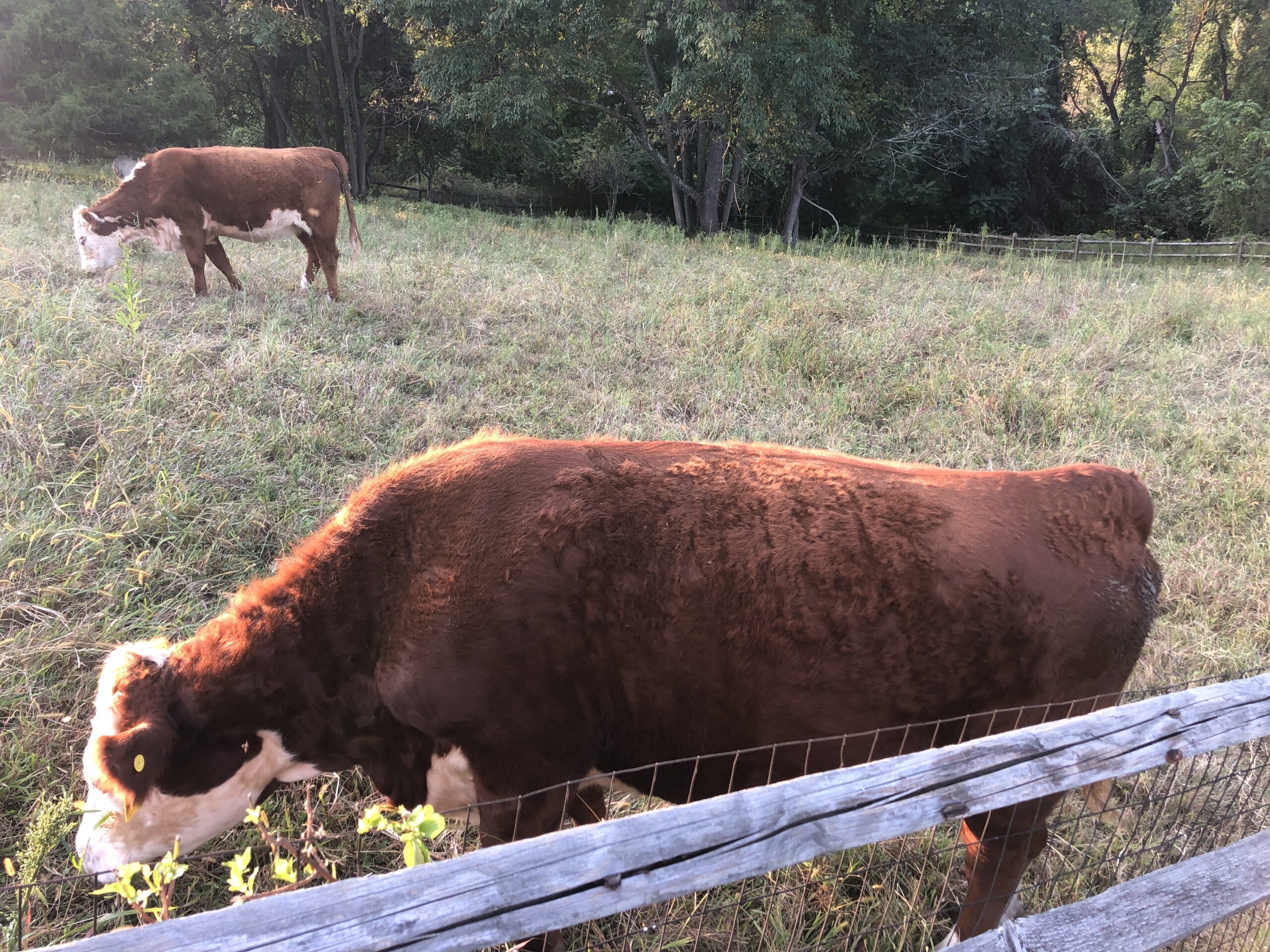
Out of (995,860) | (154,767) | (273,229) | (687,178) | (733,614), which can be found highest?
(687,178)

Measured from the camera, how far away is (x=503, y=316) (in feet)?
25.3

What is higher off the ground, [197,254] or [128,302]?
[197,254]

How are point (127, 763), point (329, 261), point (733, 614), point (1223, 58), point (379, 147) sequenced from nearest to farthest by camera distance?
point (127, 763) → point (733, 614) → point (329, 261) → point (379, 147) → point (1223, 58)

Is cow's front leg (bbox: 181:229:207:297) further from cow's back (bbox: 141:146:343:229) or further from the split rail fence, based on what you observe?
the split rail fence

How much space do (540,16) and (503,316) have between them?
32.6 ft

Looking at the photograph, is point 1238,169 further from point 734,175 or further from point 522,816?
point 522,816

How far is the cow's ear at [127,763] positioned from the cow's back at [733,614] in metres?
0.64

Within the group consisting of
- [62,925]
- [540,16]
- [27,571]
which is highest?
[540,16]

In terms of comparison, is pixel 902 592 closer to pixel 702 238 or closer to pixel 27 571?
pixel 27 571

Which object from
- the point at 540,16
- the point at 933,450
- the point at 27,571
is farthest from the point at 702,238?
the point at 27,571

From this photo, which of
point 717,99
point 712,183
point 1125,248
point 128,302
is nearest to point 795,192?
point 712,183

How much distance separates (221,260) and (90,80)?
17.7 m

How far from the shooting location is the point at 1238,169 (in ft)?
78.4

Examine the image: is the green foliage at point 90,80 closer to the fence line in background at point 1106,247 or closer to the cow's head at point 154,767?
the fence line in background at point 1106,247
